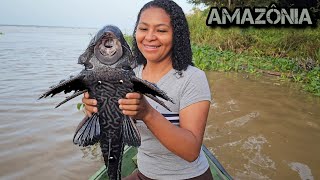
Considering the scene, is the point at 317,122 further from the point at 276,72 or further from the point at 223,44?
the point at 223,44

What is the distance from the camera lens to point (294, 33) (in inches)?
559

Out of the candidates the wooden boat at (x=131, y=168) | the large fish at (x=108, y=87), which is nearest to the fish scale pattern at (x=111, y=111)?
the large fish at (x=108, y=87)

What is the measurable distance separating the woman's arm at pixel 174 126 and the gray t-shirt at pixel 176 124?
0.07 metres

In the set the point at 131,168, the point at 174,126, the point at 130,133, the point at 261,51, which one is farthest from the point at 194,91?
the point at 261,51

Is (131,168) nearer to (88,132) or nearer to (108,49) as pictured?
(88,132)

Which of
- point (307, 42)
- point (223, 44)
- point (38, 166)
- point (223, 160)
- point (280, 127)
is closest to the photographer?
point (38, 166)

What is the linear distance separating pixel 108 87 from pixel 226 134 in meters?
4.92

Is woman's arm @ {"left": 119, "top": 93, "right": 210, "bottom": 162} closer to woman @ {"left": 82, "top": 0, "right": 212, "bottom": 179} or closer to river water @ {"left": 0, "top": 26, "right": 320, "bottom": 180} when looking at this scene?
woman @ {"left": 82, "top": 0, "right": 212, "bottom": 179}

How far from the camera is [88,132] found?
61.9 inches

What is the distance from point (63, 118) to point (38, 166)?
77.0 inches

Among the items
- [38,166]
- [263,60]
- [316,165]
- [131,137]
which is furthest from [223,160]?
[263,60]

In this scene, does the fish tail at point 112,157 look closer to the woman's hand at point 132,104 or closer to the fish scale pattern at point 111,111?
the fish scale pattern at point 111,111

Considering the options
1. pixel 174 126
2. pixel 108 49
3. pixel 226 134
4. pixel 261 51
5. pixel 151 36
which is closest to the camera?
pixel 108 49

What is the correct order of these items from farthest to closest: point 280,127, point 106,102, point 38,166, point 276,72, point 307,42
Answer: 1. point 307,42
2. point 276,72
3. point 280,127
4. point 38,166
5. point 106,102
